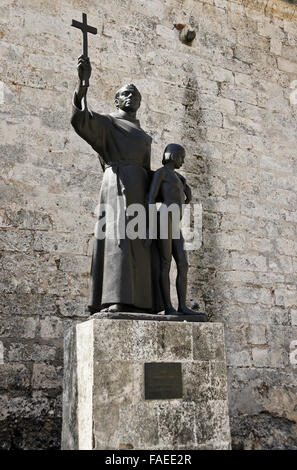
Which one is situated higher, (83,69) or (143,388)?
(83,69)

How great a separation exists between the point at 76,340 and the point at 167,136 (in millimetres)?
2890

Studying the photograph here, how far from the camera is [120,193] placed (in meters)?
3.10

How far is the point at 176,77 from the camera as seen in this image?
5.47m

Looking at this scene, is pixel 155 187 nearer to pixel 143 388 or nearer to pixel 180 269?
pixel 180 269

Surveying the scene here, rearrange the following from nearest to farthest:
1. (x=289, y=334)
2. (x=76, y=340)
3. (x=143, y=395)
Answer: (x=143, y=395) < (x=76, y=340) < (x=289, y=334)

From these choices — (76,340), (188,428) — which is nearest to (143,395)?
(188,428)

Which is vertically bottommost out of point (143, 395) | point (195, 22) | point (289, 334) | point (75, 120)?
point (143, 395)

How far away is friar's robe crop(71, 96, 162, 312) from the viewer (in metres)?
2.94

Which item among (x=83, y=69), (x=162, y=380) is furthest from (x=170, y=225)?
(x=83, y=69)

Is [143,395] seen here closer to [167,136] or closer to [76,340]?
[76,340]

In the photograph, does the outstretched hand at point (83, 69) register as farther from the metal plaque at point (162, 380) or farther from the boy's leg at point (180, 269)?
the metal plaque at point (162, 380)

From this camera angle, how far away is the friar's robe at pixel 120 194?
2942 millimetres

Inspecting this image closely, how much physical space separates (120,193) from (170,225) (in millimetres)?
369

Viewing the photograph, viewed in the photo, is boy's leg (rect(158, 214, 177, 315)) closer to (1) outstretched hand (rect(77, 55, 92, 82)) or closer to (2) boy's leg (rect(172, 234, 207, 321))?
(2) boy's leg (rect(172, 234, 207, 321))
